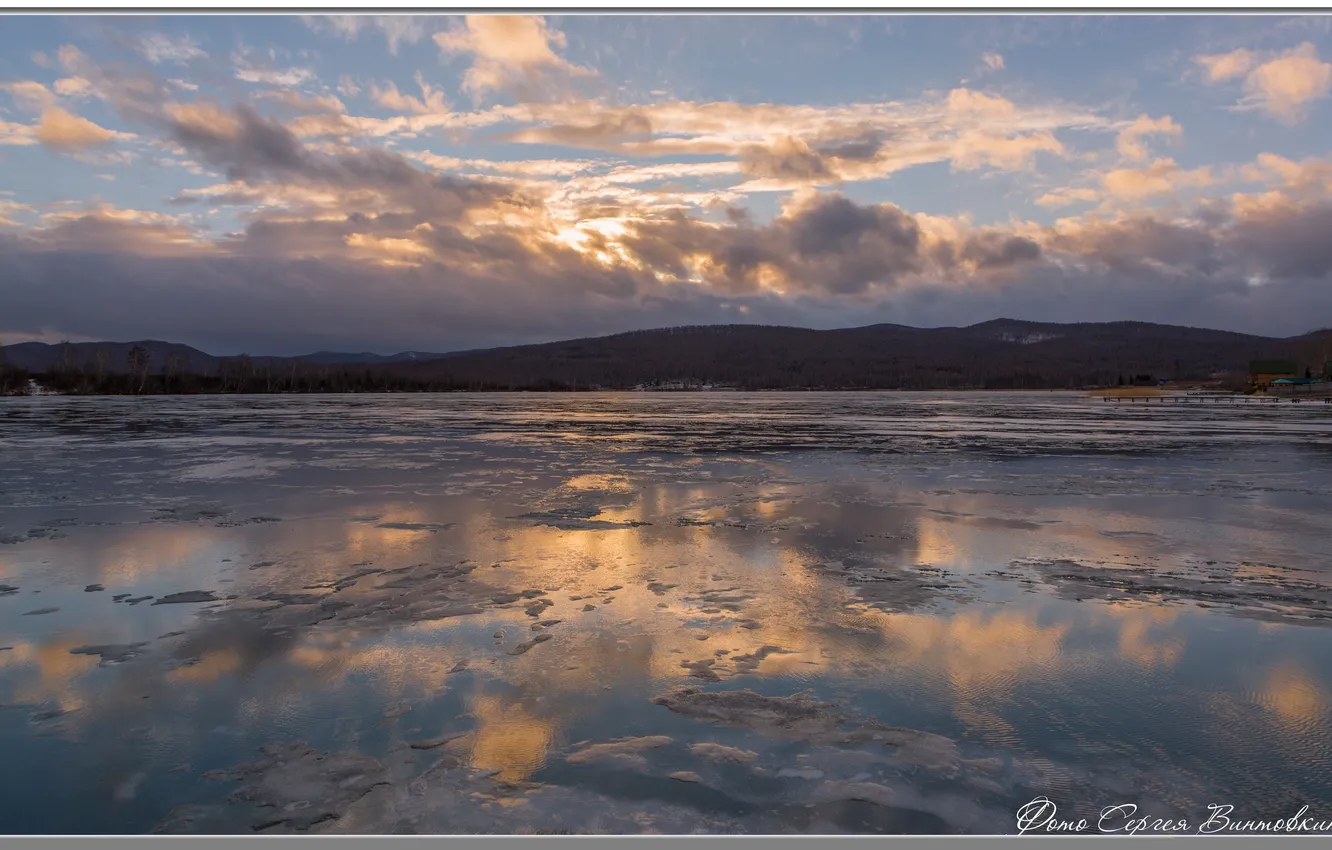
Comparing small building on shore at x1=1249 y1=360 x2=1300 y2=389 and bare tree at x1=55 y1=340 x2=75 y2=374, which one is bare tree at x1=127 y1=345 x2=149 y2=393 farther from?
small building on shore at x1=1249 y1=360 x2=1300 y2=389

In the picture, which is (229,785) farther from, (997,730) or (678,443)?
(678,443)

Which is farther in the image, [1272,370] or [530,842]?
[1272,370]

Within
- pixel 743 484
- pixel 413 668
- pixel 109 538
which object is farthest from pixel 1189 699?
pixel 109 538

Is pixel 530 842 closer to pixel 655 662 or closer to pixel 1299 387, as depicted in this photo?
pixel 655 662

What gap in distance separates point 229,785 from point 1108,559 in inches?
337

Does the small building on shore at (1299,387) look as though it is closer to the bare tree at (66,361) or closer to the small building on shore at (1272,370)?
the small building on shore at (1272,370)

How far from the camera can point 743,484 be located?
14469 millimetres

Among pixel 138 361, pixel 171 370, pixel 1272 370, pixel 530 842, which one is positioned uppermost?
pixel 138 361

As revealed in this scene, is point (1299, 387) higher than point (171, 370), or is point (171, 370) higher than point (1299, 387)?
point (171, 370)

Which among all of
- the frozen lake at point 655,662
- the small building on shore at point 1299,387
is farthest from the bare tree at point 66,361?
the small building on shore at point 1299,387

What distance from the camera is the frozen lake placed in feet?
11.8

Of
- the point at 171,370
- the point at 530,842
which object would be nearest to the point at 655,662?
the point at 530,842

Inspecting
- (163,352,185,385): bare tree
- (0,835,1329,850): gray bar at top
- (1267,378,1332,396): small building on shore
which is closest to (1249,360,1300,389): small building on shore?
(1267,378,1332,396): small building on shore

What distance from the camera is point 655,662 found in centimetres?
527
